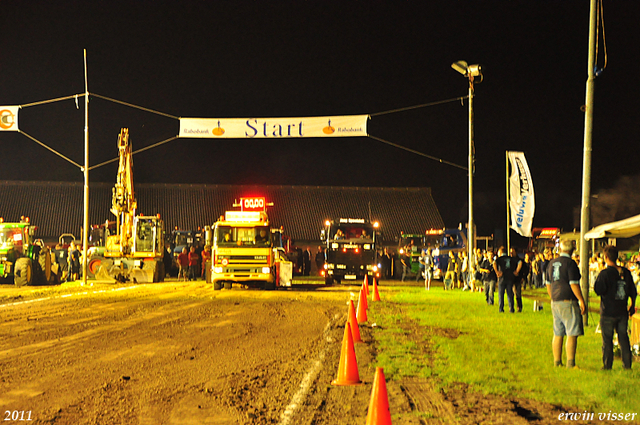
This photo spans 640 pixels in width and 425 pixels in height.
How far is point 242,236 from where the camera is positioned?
28234 mm

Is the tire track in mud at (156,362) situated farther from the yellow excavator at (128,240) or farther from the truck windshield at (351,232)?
the truck windshield at (351,232)

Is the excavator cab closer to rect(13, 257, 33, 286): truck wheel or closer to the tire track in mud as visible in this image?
rect(13, 257, 33, 286): truck wheel

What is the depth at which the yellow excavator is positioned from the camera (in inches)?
1288

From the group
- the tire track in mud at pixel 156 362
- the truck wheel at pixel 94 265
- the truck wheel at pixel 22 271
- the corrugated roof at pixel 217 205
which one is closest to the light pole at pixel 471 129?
the tire track in mud at pixel 156 362

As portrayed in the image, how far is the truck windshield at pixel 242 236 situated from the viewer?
28016 mm

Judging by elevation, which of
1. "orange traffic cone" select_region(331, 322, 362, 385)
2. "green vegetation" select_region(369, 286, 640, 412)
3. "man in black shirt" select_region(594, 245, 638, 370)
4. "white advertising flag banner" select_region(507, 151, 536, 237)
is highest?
"white advertising flag banner" select_region(507, 151, 536, 237)

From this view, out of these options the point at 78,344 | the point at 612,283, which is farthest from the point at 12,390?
the point at 612,283

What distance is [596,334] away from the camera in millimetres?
14359

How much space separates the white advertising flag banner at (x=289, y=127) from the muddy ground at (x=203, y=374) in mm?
11970

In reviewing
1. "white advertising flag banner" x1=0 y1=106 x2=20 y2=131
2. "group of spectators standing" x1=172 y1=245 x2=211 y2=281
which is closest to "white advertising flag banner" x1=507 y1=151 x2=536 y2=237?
"group of spectators standing" x1=172 y1=245 x2=211 y2=281

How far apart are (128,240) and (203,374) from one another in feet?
82.6

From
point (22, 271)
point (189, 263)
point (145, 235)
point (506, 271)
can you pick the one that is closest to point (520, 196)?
point (506, 271)

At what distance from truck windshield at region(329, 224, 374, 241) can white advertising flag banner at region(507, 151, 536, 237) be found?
28.0 feet

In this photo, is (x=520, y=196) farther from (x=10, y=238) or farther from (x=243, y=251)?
(x=10, y=238)
